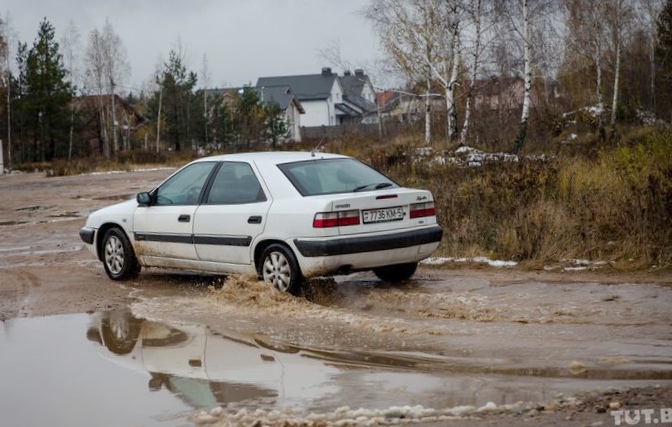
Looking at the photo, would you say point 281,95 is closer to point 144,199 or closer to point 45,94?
point 45,94

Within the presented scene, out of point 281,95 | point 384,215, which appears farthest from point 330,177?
point 281,95

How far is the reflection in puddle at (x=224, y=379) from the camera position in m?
5.94

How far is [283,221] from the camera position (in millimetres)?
9672

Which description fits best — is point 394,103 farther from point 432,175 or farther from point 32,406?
point 32,406

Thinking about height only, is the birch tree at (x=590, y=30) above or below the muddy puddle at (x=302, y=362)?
above

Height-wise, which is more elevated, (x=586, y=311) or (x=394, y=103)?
(x=394, y=103)

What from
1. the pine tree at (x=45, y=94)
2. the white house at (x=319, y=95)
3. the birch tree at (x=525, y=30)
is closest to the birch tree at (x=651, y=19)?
the birch tree at (x=525, y=30)

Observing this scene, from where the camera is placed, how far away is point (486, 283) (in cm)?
1037

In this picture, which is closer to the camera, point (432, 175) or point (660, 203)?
point (660, 203)

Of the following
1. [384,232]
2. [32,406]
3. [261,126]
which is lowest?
[32,406]

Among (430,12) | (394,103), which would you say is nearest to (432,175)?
(430,12)

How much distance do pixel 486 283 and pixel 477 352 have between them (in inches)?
130

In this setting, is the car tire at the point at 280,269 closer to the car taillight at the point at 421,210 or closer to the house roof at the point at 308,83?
the car taillight at the point at 421,210

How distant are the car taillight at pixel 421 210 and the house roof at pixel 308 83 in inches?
4012
